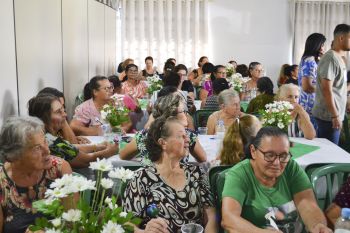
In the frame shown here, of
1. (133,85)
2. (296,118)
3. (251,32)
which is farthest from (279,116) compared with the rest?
(251,32)

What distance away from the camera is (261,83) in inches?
197

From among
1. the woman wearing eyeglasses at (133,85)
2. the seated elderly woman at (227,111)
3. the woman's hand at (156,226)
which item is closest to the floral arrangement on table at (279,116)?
the seated elderly woman at (227,111)

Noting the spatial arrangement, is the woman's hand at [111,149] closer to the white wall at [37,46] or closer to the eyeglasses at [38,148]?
the white wall at [37,46]

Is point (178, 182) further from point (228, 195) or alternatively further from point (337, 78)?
point (337, 78)

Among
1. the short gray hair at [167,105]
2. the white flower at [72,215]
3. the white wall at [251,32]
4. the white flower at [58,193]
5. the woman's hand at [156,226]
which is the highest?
the white wall at [251,32]

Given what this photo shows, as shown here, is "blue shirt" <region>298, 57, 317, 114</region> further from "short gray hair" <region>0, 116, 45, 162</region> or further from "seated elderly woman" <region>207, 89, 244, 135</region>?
"short gray hair" <region>0, 116, 45, 162</region>

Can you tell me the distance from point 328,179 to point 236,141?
62cm

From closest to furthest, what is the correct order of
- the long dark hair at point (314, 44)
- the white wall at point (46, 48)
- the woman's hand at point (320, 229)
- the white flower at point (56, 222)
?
the white flower at point (56, 222), the woman's hand at point (320, 229), the white wall at point (46, 48), the long dark hair at point (314, 44)

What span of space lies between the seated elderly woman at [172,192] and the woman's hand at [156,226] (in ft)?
0.21

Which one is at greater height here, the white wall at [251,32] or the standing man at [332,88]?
the white wall at [251,32]

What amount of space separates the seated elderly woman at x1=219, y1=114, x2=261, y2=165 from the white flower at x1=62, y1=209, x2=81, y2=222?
1.66 m

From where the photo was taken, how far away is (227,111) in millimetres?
4148

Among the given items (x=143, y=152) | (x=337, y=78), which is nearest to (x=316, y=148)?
(x=337, y=78)

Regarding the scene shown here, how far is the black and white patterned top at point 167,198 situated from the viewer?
2240 millimetres
